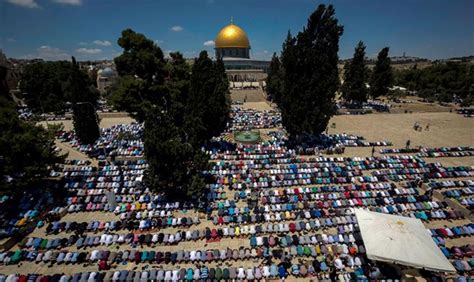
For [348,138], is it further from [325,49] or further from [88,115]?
[88,115]

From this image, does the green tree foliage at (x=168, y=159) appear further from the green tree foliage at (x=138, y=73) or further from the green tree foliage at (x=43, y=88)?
the green tree foliage at (x=43, y=88)

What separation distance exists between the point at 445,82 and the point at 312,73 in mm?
62328

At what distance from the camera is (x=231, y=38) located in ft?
291

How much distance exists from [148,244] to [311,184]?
55.8 ft

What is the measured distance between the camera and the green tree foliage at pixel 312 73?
110 feet

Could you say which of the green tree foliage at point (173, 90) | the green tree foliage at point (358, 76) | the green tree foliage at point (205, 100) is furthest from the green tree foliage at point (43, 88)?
the green tree foliage at point (358, 76)

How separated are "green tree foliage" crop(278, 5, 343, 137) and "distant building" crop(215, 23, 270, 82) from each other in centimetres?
5949

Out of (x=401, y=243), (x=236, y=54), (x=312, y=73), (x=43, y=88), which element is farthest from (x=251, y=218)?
(x=236, y=54)

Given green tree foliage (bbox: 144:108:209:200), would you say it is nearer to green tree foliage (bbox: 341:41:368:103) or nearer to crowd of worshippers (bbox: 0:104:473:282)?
crowd of worshippers (bbox: 0:104:473:282)

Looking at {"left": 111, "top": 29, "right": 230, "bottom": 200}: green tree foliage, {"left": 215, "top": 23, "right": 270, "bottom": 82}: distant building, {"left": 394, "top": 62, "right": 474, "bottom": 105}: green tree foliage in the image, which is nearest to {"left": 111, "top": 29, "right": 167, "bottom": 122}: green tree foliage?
{"left": 111, "top": 29, "right": 230, "bottom": 200}: green tree foliage

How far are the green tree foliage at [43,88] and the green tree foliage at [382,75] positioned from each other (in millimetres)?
72169

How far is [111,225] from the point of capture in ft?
66.9

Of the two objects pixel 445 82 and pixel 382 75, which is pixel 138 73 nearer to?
pixel 382 75

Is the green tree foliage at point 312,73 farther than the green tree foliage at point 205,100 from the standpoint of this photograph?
Yes
